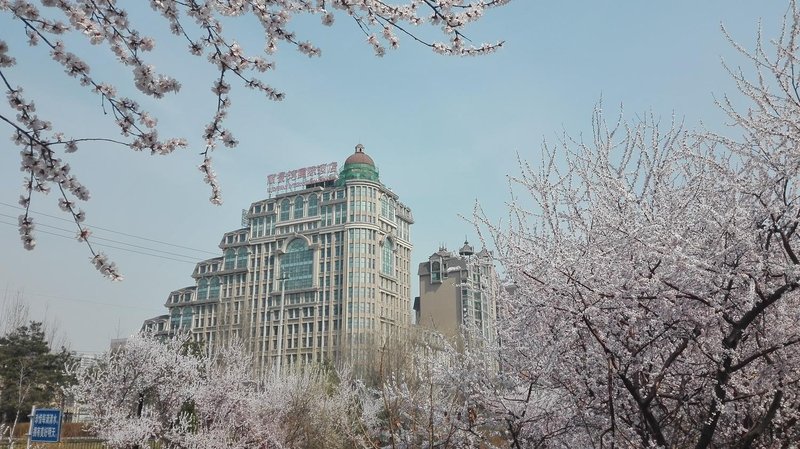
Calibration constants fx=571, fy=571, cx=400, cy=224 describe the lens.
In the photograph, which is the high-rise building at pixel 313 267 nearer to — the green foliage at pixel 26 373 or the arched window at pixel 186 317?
the arched window at pixel 186 317

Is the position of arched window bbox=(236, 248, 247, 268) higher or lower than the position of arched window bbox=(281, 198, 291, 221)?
lower

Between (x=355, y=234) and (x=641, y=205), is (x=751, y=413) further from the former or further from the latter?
(x=355, y=234)

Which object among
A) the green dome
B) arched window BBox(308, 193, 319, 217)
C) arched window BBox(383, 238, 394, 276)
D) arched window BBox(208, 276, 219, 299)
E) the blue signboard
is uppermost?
the green dome

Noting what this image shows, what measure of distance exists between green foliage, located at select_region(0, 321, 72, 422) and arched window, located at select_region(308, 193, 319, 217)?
3994cm

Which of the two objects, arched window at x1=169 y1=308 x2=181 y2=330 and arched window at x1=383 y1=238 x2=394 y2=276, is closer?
arched window at x1=383 y1=238 x2=394 y2=276

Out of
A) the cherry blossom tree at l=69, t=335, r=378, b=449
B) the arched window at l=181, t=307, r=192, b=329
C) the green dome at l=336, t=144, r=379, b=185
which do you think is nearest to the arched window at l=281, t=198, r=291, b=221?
the green dome at l=336, t=144, r=379, b=185

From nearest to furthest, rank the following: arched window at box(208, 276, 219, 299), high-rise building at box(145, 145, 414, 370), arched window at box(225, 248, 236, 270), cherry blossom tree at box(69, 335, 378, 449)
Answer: cherry blossom tree at box(69, 335, 378, 449), high-rise building at box(145, 145, 414, 370), arched window at box(225, 248, 236, 270), arched window at box(208, 276, 219, 299)

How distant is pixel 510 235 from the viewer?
5766 millimetres

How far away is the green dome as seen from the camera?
7212 cm

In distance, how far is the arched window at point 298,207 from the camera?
7275cm

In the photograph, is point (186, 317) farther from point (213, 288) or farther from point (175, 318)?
point (213, 288)

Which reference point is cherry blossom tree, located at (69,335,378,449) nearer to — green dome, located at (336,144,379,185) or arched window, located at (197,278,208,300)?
green dome, located at (336,144,379,185)

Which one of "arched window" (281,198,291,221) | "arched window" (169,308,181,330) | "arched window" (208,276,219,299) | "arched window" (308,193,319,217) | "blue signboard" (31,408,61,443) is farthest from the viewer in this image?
"arched window" (169,308,181,330)

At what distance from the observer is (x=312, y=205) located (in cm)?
7212
